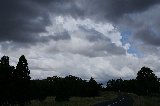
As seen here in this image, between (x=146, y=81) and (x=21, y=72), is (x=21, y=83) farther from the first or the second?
(x=146, y=81)

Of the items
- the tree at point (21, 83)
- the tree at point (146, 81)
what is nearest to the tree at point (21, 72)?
the tree at point (21, 83)

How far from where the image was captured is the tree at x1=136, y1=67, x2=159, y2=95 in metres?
137

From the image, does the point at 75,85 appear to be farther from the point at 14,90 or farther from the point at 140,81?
the point at 14,90

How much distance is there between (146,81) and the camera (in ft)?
456

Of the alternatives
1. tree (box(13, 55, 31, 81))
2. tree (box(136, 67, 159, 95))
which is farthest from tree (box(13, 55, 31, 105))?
tree (box(136, 67, 159, 95))

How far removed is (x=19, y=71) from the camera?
2133 inches

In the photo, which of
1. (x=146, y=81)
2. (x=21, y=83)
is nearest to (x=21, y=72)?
(x=21, y=83)

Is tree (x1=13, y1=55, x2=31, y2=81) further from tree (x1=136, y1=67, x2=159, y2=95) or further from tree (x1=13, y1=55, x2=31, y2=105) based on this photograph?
tree (x1=136, y1=67, x2=159, y2=95)

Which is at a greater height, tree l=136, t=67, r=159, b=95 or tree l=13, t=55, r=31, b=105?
tree l=136, t=67, r=159, b=95

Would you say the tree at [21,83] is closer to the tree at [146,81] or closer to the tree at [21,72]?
the tree at [21,72]

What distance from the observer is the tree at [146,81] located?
137 meters

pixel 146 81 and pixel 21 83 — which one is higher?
pixel 146 81

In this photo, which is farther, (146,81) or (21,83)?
(146,81)

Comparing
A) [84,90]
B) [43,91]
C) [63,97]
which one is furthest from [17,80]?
[84,90]
